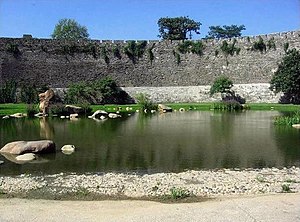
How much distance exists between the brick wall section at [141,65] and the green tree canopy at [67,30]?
22.5m

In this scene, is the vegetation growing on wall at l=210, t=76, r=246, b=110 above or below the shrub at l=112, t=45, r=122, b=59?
below

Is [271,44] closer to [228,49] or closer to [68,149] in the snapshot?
[228,49]

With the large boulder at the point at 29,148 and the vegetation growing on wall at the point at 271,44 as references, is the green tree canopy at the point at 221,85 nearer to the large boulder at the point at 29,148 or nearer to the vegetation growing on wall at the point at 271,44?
the vegetation growing on wall at the point at 271,44

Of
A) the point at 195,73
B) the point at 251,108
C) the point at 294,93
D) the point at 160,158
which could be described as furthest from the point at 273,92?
the point at 160,158

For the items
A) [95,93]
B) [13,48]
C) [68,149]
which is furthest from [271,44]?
[68,149]

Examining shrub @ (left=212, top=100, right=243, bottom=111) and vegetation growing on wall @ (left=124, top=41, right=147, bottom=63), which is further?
vegetation growing on wall @ (left=124, top=41, right=147, bottom=63)

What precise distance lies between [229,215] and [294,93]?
31378mm

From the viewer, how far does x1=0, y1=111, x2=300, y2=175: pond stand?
1177 centimetres

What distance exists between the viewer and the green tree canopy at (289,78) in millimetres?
34438

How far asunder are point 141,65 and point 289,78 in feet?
44.6

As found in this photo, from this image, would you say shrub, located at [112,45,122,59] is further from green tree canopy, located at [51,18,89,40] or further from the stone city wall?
green tree canopy, located at [51,18,89,40]

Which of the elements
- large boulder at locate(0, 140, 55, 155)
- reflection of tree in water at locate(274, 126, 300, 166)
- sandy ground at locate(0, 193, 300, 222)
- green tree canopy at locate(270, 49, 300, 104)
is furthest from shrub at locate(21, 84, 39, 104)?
sandy ground at locate(0, 193, 300, 222)

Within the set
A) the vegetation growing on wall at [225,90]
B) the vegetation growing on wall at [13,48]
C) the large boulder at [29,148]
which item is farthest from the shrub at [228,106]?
the large boulder at [29,148]

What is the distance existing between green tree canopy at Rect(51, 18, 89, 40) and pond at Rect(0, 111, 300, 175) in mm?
40594
